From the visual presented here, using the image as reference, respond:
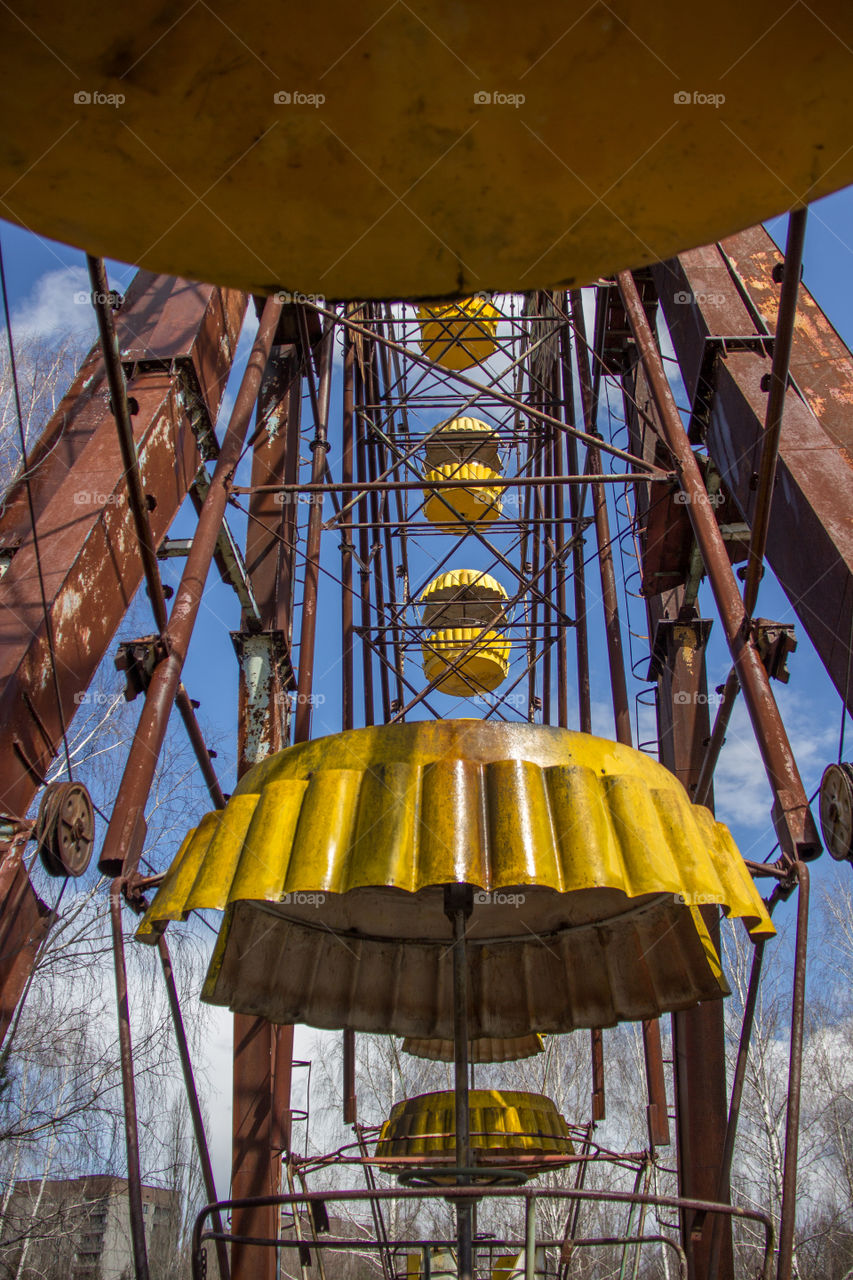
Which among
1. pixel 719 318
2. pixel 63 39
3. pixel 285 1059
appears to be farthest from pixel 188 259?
pixel 285 1059

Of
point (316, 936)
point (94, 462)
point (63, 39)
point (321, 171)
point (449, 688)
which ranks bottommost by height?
point (316, 936)

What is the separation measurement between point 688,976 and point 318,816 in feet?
7.21

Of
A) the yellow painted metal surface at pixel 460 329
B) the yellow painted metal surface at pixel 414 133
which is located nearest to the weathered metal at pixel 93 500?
the yellow painted metal surface at pixel 414 133

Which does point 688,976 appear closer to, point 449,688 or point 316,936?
point 316,936

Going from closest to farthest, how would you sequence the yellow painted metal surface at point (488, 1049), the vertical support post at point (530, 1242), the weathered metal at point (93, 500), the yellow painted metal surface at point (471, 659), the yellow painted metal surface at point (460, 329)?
the vertical support post at point (530, 1242) → the weathered metal at point (93, 500) → the yellow painted metal surface at point (488, 1049) → the yellow painted metal surface at point (460, 329) → the yellow painted metal surface at point (471, 659)

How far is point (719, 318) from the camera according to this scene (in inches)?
247
